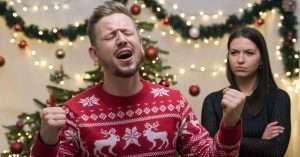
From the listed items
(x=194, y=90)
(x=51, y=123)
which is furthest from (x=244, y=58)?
(x=51, y=123)

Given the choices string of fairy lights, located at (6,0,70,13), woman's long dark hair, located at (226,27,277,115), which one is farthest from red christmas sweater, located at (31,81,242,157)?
string of fairy lights, located at (6,0,70,13)

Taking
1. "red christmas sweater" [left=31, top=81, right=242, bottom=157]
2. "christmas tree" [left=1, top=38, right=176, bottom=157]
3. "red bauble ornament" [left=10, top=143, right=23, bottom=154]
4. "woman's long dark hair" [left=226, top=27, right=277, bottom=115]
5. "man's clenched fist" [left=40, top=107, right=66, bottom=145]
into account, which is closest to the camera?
"man's clenched fist" [left=40, top=107, right=66, bottom=145]

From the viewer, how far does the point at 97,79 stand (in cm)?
335

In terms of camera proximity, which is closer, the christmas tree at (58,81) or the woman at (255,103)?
the woman at (255,103)

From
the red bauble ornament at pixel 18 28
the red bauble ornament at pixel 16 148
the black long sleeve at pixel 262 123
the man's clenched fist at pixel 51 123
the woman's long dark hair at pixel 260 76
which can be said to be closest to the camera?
the man's clenched fist at pixel 51 123

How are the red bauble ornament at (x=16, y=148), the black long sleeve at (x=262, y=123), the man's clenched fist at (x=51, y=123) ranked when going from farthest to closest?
the red bauble ornament at (x=16, y=148) < the black long sleeve at (x=262, y=123) < the man's clenched fist at (x=51, y=123)

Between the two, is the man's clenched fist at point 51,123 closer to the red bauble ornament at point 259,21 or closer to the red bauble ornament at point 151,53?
the red bauble ornament at point 151,53

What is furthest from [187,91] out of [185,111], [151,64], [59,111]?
[59,111]

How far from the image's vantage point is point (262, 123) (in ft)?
8.94

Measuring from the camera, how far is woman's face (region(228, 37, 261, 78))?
9.21ft

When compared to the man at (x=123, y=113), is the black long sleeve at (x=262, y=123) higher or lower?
lower

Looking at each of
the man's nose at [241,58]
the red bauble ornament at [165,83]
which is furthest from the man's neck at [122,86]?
the red bauble ornament at [165,83]

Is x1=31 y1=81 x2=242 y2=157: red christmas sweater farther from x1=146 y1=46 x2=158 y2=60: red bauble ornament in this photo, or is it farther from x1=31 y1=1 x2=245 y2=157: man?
x1=146 y1=46 x2=158 y2=60: red bauble ornament

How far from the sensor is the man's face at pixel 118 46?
1.74 m
